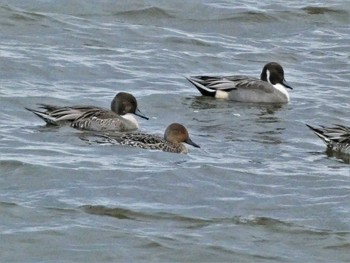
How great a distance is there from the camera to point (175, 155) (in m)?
15.0

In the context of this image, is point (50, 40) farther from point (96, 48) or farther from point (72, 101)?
point (72, 101)

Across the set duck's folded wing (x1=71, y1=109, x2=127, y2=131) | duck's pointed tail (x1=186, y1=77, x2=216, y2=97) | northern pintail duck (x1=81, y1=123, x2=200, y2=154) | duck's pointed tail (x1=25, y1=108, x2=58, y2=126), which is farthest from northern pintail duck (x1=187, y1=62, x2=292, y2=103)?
northern pintail duck (x1=81, y1=123, x2=200, y2=154)

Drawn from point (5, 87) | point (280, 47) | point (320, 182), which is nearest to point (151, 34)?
point (280, 47)

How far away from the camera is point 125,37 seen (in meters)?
21.9

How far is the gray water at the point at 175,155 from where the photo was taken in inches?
466

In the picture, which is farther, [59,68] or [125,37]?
[125,37]

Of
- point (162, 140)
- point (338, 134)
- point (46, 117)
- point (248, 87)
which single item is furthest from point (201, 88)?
point (162, 140)

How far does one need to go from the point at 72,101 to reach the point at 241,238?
6131 millimetres

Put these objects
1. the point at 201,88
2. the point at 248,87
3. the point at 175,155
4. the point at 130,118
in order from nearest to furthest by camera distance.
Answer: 1. the point at 175,155
2. the point at 130,118
3. the point at 201,88
4. the point at 248,87

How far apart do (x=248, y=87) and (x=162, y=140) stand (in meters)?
4.23

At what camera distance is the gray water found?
11836mm

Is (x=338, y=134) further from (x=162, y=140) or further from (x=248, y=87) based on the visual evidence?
(x=248, y=87)

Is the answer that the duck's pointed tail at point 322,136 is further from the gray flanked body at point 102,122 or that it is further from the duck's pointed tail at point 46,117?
the duck's pointed tail at point 46,117

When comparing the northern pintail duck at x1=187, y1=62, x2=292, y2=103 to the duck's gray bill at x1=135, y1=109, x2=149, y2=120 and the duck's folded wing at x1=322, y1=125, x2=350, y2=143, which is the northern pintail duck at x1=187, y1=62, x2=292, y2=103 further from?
the duck's folded wing at x1=322, y1=125, x2=350, y2=143
